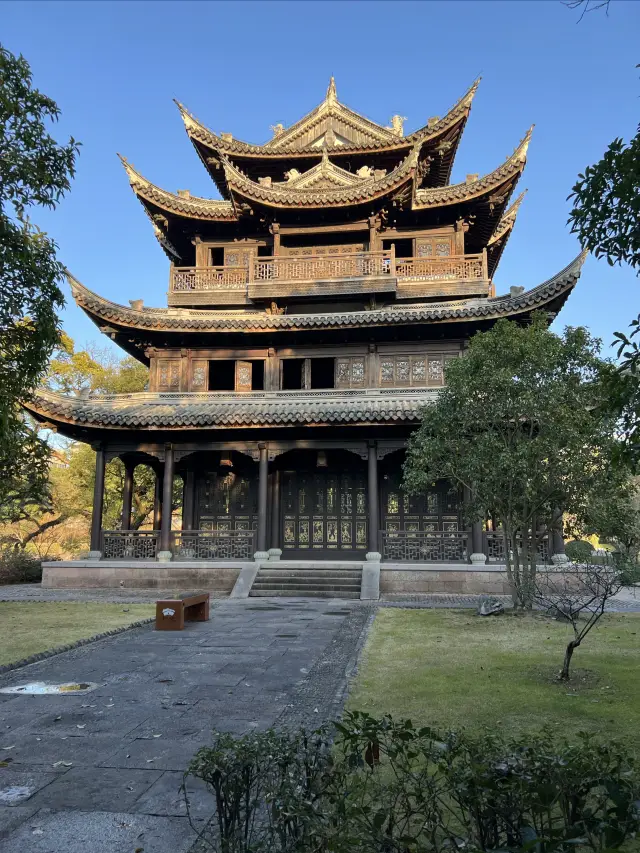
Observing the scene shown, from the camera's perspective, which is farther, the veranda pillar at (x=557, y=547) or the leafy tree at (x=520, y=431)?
the veranda pillar at (x=557, y=547)

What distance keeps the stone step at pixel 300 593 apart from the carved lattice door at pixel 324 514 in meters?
2.94

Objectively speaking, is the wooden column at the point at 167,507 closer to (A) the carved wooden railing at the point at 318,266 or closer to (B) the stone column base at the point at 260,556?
(B) the stone column base at the point at 260,556

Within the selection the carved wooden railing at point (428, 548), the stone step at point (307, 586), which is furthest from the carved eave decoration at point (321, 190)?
the stone step at point (307, 586)

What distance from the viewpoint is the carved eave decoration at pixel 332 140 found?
20.0m

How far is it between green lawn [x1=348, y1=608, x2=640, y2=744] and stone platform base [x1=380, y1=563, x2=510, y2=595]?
4.92 metres

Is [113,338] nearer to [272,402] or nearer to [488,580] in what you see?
[272,402]

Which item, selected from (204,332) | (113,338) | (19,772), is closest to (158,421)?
(204,332)

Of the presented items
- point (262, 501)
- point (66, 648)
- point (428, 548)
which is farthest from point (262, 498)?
point (66, 648)

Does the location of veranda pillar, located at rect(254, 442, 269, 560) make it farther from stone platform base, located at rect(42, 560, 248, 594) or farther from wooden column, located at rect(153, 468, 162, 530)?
wooden column, located at rect(153, 468, 162, 530)

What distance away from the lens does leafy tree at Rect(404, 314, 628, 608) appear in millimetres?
10797

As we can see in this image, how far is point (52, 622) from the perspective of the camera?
11.1 m

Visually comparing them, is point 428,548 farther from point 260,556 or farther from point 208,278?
point 208,278

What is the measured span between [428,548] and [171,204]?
13.8 metres

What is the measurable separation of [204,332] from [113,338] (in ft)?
11.3
